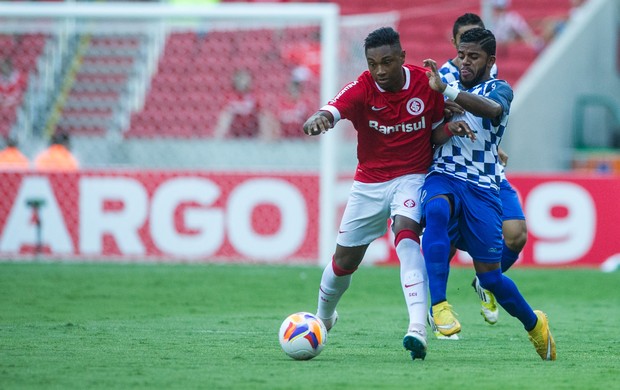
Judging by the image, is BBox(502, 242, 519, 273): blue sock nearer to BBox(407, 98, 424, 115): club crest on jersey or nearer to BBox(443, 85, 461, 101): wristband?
BBox(407, 98, 424, 115): club crest on jersey

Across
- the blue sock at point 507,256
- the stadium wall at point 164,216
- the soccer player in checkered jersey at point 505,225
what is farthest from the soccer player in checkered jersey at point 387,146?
the stadium wall at point 164,216

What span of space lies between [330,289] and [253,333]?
0.80m

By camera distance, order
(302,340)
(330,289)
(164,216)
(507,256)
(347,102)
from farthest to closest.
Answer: (164,216), (507,256), (330,289), (347,102), (302,340)

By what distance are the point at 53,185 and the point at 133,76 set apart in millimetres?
2039

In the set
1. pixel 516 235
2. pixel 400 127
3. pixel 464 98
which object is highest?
pixel 464 98

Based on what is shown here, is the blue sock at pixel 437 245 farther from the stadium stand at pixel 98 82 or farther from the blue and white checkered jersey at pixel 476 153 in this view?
the stadium stand at pixel 98 82

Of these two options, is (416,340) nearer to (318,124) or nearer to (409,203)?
(409,203)

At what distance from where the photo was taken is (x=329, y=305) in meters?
7.57

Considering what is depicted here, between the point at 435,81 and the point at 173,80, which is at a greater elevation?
the point at 435,81

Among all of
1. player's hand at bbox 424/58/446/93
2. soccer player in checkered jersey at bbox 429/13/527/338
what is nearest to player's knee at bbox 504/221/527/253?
soccer player in checkered jersey at bbox 429/13/527/338

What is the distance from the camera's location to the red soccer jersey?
7.07m

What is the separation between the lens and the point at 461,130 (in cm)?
677

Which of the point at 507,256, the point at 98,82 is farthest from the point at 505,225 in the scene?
the point at 98,82

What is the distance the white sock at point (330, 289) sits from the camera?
291 inches
